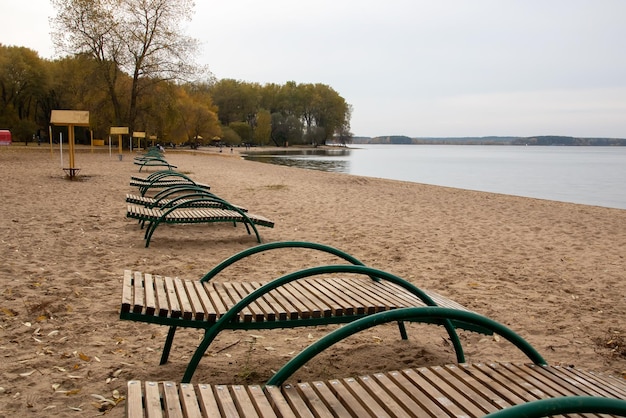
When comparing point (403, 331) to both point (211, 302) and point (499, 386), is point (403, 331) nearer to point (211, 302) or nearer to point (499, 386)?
point (211, 302)

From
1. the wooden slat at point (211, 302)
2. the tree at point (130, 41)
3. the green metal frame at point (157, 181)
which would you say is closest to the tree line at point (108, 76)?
the tree at point (130, 41)

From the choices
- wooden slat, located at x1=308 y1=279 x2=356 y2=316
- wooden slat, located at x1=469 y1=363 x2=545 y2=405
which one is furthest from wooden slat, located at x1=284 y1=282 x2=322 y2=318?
wooden slat, located at x1=469 y1=363 x2=545 y2=405

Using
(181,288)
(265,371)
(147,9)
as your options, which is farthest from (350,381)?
(147,9)

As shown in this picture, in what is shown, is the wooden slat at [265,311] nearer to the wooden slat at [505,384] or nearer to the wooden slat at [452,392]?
the wooden slat at [452,392]

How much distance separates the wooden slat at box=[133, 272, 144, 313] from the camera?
2.80m

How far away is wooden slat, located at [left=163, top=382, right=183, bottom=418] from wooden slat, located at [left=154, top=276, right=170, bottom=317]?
0.72 meters

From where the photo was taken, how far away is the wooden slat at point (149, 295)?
2.80 m

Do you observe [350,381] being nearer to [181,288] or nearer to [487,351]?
[181,288]

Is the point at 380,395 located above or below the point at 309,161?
above

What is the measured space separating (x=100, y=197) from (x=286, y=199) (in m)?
4.40

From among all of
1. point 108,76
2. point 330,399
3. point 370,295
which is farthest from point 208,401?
point 108,76

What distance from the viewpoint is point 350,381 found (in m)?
2.21

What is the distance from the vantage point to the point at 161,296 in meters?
3.08

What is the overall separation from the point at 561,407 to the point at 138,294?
2326 millimetres
